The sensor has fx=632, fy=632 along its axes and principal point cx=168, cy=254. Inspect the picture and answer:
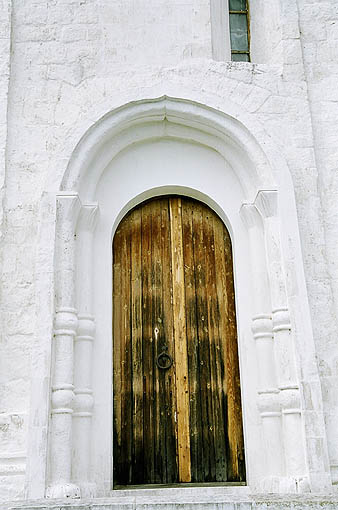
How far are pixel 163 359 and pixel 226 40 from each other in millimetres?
3171

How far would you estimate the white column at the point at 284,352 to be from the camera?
4.59 m

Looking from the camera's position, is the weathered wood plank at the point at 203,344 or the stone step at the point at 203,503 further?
the weathered wood plank at the point at 203,344

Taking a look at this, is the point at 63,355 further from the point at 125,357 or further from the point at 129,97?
the point at 129,97

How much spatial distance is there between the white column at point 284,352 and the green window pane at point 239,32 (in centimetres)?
193

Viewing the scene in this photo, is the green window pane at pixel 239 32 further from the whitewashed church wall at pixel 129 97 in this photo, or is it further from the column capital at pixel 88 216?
the column capital at pixel 88 216

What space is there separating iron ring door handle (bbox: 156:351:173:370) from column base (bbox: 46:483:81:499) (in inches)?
49.3

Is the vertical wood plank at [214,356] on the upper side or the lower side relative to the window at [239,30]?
lower

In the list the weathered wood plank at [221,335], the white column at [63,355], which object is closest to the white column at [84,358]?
the white column at [63,355]

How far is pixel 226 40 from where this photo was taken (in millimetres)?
6203

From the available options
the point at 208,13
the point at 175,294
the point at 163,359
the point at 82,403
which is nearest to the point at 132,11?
the point at 208,13

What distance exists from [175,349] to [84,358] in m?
0.82

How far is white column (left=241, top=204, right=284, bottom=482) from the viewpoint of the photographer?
477cm

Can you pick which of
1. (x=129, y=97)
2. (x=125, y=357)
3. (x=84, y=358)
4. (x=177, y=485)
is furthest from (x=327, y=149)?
(x=177, y=485)

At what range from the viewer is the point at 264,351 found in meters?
5.01
